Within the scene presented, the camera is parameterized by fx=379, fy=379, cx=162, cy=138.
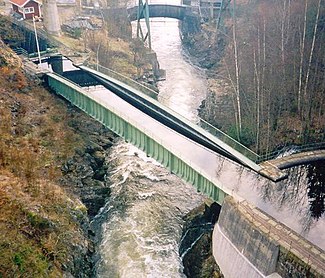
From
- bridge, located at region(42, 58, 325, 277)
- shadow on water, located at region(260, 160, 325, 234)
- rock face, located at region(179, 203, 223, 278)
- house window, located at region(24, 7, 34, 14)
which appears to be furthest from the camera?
house window, located at region(24, 7, 34, 14)

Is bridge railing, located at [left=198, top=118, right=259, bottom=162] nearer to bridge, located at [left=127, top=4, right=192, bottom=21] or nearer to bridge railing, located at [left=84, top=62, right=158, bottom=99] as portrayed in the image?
bridge railing, located at [left=84, top=62, right=158, bottom=99]

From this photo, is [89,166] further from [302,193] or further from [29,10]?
[29,10]

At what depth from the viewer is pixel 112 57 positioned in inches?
2094

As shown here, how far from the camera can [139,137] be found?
28359 millimetres

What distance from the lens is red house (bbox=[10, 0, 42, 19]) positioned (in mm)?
49688

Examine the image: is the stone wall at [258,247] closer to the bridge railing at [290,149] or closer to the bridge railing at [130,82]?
the bridge railing at [290,149]

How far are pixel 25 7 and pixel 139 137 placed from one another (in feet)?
106

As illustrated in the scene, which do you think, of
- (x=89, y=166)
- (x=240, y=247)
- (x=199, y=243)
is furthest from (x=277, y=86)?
(x=240, y=247)

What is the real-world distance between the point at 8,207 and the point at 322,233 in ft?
55.0

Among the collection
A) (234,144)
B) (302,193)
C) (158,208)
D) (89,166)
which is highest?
(234,144)

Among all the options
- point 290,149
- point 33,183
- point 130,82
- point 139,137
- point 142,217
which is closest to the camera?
point 33,183

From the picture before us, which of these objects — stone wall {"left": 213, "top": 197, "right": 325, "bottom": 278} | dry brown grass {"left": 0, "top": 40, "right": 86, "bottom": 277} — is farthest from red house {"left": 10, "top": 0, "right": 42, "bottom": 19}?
stone wall {"left": 213, "top": 197, "right": 325, "bottom": 278}

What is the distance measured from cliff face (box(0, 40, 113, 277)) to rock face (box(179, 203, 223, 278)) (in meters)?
6.28

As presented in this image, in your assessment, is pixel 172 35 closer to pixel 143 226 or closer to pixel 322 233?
pixel 143 226
